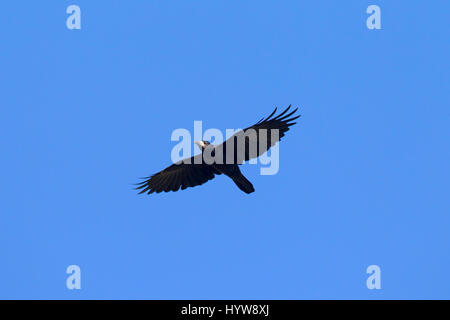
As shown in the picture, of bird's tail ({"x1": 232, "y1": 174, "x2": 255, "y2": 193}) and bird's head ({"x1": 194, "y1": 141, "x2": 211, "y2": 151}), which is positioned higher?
bird's head ({"x1": 194, "y1": 141, "x2": 211, "y2": 151})

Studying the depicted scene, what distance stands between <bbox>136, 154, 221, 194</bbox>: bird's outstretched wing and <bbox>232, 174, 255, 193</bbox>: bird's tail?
2.47 ft

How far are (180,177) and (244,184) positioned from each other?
182 cm

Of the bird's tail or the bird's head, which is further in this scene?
the bird's head

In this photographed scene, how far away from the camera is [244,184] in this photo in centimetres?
1598

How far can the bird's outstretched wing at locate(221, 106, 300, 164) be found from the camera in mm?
15695
